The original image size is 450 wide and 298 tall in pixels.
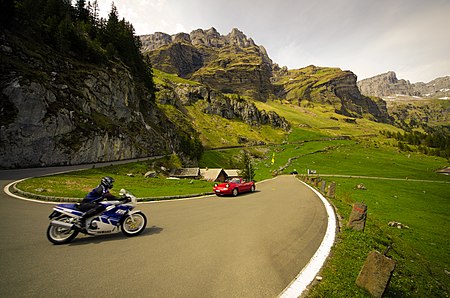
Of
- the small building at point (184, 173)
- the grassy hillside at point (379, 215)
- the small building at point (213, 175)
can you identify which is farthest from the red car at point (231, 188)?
the small building at point (213, 175)

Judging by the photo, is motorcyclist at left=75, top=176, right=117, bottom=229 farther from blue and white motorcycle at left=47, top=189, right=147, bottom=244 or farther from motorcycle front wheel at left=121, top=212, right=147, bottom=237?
motorcycle front wheel at left=121, top=212, right=147, bottom=237

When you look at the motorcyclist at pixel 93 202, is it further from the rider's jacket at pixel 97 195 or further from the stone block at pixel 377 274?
the stone block at pixel 377 274

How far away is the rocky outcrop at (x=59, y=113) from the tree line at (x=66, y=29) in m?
4.92

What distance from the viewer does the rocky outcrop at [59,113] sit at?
29.8 meters

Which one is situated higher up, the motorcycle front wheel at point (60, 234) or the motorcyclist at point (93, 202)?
the motorcyclist at point (93, 202)

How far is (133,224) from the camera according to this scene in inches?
345

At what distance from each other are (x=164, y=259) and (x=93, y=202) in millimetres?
3850

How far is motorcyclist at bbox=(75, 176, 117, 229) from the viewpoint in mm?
7816

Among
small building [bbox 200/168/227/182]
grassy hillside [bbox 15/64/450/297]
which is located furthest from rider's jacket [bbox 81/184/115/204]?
small building [bbox 200/168/227/182]

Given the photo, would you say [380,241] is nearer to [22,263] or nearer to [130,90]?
[22,263]

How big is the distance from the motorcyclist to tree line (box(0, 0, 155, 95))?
50500 mm

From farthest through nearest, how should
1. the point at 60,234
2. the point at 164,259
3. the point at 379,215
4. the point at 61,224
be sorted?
the point at 379,215 → the point at 60,234 → the point at 61,224 → the point at 164,259

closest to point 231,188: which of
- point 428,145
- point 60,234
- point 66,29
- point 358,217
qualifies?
point 358,217

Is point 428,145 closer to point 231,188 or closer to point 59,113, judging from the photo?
point 231,188
